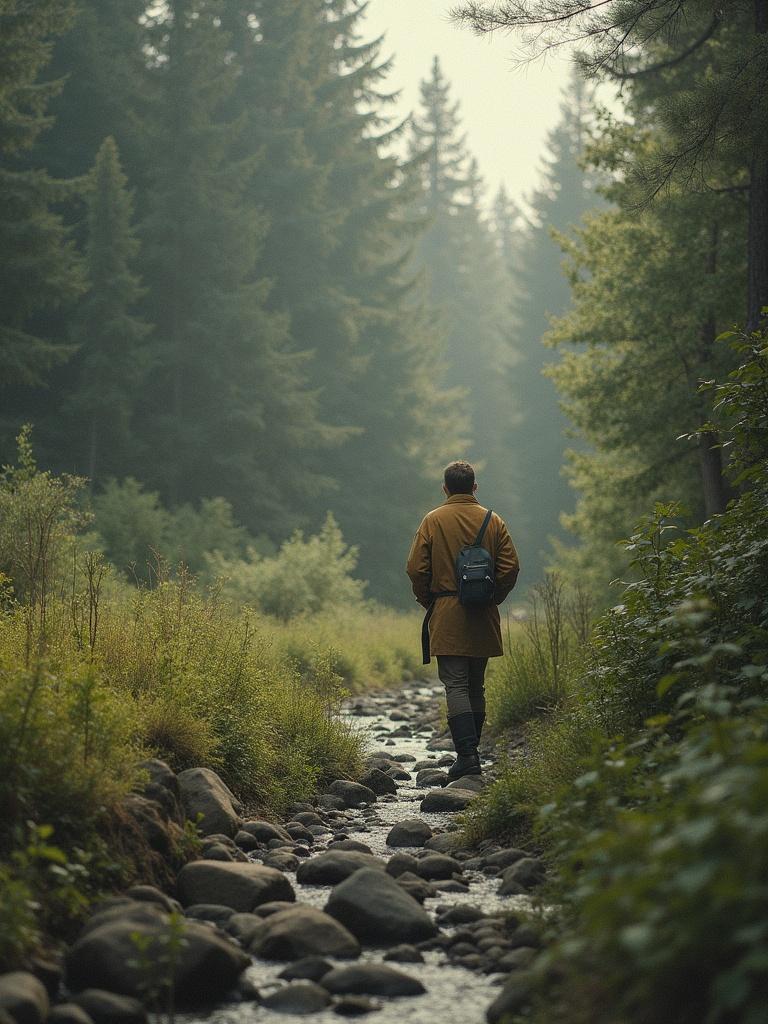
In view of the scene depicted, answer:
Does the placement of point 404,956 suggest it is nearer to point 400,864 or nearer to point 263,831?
point 400,864

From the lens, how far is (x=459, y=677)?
7.86 m

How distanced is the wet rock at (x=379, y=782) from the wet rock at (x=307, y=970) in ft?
12.9

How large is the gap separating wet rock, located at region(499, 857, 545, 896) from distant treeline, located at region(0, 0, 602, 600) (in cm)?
1644

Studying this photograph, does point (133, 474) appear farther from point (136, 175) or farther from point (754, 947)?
point (754, 947)

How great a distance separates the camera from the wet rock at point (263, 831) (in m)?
6.21

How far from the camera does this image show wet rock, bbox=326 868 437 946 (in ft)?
15.1

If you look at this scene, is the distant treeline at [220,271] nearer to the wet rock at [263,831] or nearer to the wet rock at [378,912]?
the wet rock at [263,831]

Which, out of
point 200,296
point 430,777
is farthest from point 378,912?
point 200,296

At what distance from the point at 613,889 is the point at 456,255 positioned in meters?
55.2

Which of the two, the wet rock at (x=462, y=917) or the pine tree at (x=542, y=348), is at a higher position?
the pine tree at (x=542, y=348)

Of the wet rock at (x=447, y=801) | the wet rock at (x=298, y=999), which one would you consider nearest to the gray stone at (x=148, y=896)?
the wet rock at (x=298, y=999)

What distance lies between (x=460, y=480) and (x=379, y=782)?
7.95 ft

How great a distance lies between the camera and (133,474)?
83.5ft

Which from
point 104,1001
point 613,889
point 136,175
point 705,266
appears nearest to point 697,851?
point 613,889
